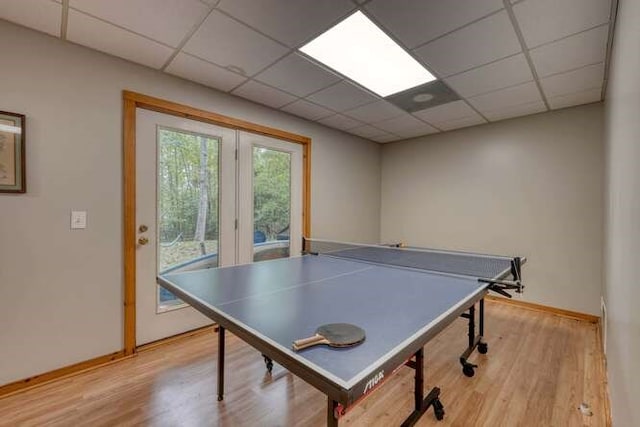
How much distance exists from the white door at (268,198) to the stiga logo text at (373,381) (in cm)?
264

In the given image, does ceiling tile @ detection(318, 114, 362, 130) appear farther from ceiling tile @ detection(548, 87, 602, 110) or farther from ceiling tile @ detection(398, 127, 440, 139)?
ceiling tile @ detection(548, 87, 602, 110)

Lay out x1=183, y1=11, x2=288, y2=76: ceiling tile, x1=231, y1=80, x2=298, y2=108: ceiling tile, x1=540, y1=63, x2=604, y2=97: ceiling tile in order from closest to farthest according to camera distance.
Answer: x1=183, y1=11, x2=288, y2=76: ceiling tile → x1=540, y1=63, x2=604, y2=97: ceiling tile → x1=231, y1=80, x2=298, y2=108: ceiling tile

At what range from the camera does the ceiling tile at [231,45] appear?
194cm

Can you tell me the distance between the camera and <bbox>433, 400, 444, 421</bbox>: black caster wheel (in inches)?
68.0

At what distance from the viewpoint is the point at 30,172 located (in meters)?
2.02

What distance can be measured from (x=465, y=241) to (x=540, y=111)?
1.85m

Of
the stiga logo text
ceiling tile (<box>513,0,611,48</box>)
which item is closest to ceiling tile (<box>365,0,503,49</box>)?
ceiling tile (<box>513,0,611,48</box>)

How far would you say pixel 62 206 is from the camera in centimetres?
214

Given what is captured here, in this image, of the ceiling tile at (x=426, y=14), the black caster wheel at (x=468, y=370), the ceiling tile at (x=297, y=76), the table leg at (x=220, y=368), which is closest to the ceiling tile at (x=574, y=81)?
the ceiling tile at (x=426, y=14)

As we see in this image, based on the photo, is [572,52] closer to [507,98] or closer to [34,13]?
[507,98]

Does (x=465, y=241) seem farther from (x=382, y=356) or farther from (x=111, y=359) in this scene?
(x=111, y=359)

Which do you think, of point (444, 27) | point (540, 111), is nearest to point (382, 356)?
point (444, 27)

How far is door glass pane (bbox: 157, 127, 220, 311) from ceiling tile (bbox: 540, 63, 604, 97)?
330 centimetres

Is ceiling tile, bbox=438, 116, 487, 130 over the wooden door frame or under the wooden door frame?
over
